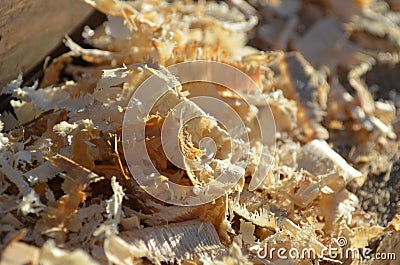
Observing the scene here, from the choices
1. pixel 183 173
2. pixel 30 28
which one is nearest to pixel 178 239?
pixel 183 173

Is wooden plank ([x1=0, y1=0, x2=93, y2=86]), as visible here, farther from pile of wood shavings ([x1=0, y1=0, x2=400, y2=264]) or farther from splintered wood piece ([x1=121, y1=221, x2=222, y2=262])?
splintered wood piece ([x1=121, y1=221, x2=222, y2=262])

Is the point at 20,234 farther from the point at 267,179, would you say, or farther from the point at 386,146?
the point at 386,146

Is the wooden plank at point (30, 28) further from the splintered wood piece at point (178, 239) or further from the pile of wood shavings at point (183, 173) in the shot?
the splintered wood piece at point (178, 239)

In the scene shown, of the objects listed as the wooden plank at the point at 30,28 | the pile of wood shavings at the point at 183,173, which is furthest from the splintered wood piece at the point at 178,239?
the wooden plank at the point at 30,28

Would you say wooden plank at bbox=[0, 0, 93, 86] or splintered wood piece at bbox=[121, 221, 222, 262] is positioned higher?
wooden plank at bbox=[0, 0, 93, 86]

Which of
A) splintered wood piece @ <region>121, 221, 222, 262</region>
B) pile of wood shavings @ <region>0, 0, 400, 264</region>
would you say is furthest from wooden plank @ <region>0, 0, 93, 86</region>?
splintered wood piece @ <region>121, 221, 222, 262</region>

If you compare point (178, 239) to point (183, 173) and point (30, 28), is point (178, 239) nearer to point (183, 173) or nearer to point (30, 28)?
point (183, 173)
